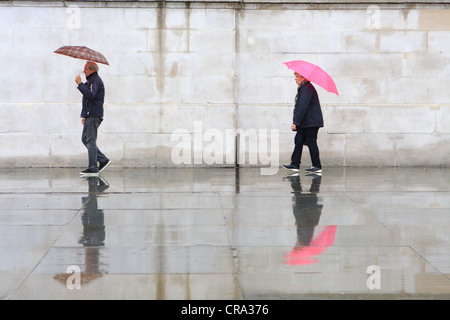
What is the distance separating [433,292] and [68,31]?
31.1 feet

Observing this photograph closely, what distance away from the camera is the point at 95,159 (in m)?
11.5

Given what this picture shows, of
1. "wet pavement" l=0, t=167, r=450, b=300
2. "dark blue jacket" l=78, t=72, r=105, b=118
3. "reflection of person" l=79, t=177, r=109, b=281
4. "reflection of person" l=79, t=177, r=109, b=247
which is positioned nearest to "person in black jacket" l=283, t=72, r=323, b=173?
"wet pavement" l=0, t=167, r=450, b=300

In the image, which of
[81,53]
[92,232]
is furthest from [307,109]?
[92,232]

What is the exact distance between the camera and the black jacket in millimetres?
11660

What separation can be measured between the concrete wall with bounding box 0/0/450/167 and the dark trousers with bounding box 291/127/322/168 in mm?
1192

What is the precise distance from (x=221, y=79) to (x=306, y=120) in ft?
6.57

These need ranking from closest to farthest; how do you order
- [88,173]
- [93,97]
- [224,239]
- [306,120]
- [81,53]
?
[224,239]
[81,53]
[93,97]
[88,173]
[306,120]

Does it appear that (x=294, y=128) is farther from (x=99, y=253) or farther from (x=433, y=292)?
(x=433, y=292)

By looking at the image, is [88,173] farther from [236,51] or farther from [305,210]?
[305,210]

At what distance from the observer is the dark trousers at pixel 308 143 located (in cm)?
1181

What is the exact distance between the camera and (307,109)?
38.4 ft
